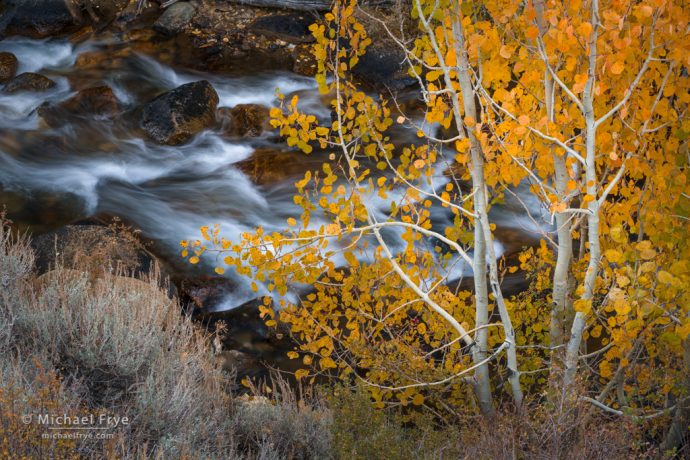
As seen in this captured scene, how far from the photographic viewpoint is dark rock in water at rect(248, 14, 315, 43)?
13.8 metres

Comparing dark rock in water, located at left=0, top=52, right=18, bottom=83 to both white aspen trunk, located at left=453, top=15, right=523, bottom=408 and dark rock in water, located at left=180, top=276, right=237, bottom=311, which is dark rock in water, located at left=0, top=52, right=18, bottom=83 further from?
white aspen trunk, located at left=453, top=15, right=523, bottom=408

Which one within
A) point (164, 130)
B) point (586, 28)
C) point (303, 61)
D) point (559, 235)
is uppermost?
point (586, 28)

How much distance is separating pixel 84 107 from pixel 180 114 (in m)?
1.33

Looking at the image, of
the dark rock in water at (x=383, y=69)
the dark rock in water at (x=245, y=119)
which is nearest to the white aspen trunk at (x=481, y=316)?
the dark rock in water at (x=245, y=119)

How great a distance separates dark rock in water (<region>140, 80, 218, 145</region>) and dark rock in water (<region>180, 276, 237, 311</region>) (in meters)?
3.72

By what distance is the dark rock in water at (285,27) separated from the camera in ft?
45.3

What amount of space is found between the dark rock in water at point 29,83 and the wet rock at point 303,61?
3763mm

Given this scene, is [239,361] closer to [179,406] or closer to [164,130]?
[179,406]

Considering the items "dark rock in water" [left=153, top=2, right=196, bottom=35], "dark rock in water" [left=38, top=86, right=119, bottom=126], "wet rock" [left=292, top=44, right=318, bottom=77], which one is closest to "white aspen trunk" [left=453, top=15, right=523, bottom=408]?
"dark rock in water" [left=38, top=86, right=119, bottom=126]

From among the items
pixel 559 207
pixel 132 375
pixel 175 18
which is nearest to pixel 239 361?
pixel 132 375

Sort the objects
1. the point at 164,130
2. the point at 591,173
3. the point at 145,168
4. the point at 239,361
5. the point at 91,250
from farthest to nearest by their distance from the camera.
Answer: the point at 164,130 → the point at 145,168 → the point at 91,250 → the point at 239,361 → the point at 591,173

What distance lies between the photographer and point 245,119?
11.6 metres

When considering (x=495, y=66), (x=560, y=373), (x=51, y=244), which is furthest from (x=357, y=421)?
(x=51, y=244)

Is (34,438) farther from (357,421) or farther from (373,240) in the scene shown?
(373,240)
